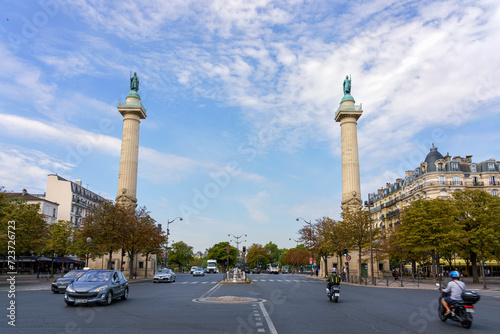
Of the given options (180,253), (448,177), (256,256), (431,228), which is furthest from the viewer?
(256,256)

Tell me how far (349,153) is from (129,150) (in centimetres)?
3550

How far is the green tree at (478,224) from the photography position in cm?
4222

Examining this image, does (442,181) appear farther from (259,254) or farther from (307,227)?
(259,254)

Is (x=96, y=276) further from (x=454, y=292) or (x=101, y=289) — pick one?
(x=454, y=292)

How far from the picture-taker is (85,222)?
46.5m

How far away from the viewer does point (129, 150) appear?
64625 millimetres

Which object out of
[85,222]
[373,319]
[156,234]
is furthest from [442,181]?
[373,319]

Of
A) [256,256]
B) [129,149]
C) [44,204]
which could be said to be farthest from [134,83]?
[256,256]

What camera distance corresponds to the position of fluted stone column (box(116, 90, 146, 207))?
63.1 m

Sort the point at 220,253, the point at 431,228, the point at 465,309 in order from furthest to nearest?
the point at 220,253, the point at 431,228, the point at 465,309

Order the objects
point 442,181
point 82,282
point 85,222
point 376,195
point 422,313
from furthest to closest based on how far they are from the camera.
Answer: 1. point 376,195
2. point 442,181
3. point 85,222
4. point 82,282
5. point 422,313

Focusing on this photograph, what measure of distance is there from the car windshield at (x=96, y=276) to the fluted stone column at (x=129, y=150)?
46.4 m

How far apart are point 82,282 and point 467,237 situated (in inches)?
1575

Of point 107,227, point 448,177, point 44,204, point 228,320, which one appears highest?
point 448,177
